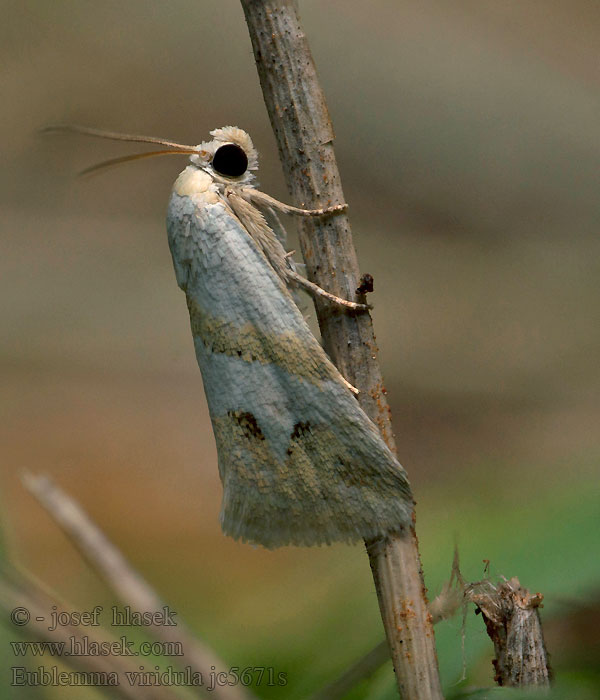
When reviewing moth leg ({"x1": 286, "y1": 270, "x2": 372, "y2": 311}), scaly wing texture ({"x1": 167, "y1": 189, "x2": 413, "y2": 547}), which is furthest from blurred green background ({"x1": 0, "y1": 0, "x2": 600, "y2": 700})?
moth leg ({"x1": 286, "y1": 270, "x2": 372, "y2": 311})

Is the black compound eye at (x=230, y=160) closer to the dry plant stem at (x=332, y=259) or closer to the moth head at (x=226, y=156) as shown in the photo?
the moth head at (x=226, y=156)

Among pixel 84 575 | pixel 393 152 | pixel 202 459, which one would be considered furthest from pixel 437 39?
pixel 84 575

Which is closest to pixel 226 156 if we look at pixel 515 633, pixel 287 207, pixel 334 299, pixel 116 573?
pixel 287 207

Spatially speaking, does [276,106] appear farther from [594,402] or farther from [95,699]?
[594,402]

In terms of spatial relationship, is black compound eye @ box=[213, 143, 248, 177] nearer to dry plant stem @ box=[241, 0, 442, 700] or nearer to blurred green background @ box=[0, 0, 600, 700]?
dry plant stem @ box=[241, 0, 442, 700]

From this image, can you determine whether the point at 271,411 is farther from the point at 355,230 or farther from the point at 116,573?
the point at 355,230

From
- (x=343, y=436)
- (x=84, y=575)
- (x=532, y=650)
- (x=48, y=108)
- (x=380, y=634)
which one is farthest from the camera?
(x=48, y=108)

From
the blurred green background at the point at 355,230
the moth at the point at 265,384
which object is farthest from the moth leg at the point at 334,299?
the blurred green background at the point at 355,230
